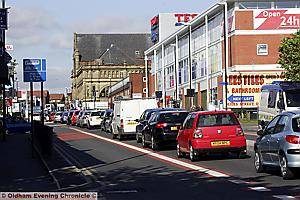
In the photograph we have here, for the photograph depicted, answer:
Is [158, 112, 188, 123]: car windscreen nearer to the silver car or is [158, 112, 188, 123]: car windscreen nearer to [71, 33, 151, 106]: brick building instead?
the silver car

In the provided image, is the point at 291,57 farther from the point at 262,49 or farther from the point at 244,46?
the point at 262,49

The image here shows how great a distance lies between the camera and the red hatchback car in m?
20.8

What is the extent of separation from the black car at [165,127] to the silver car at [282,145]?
1010cm

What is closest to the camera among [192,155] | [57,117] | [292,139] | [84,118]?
[292,139]

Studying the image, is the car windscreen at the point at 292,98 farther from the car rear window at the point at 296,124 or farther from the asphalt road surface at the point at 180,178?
the car rear window at the point at 296,124

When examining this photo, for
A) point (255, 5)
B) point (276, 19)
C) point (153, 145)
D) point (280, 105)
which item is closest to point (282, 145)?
point (280, 105)

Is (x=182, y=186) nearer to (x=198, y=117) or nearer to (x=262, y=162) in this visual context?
(x=262, y=162)

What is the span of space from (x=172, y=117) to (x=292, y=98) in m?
4.85

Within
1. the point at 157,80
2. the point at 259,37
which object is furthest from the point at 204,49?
the point at 157,80

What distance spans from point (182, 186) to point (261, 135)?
3278mm

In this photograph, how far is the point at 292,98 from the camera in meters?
26.7

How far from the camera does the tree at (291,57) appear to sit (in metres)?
51.4

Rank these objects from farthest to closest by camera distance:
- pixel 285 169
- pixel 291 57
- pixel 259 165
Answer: pixel 291 57 < pixel 259 165 < pixel 285 169

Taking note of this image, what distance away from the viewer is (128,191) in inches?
550
